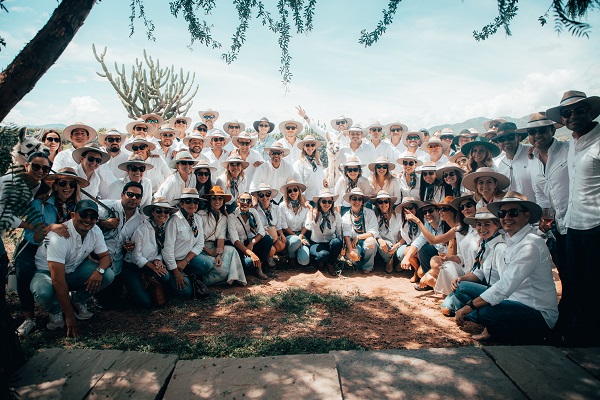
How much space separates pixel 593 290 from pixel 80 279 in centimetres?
510

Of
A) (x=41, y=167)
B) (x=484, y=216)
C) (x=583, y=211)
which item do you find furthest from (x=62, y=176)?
(x=583, y=211)

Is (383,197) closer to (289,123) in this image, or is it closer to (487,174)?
(487,174)

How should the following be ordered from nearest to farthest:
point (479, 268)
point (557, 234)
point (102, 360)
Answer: point (102, 360) < point (557, 234) < point (479, 268)

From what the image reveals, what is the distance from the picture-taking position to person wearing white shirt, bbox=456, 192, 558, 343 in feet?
11.0

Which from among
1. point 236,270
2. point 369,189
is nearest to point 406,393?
point 236,270

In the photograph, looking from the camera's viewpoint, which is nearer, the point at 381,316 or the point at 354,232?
the point at 381,316

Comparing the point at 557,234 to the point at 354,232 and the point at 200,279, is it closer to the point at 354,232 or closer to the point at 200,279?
the point at 354,232

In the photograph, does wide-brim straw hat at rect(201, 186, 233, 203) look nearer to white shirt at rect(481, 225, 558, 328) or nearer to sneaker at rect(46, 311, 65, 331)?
sneaker at rect(46, 311, 65, 331)

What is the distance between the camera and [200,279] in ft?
17.2

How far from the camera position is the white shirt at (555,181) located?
12.6ft

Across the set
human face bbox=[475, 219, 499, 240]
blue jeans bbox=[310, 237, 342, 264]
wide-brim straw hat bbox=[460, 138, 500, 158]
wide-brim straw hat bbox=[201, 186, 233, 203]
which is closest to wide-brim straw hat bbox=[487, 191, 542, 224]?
human face bbox=[475, 219, 499, 240]

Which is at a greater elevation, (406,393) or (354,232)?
(354,232)

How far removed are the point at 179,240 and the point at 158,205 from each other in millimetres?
593

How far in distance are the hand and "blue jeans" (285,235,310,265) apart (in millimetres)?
3082
